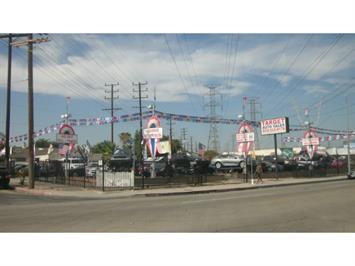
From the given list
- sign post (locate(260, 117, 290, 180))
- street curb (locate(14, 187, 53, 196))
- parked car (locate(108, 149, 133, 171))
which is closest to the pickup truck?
street curb (locate(14, 187, 53, 196))

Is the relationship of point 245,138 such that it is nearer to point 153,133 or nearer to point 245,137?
point 245,137

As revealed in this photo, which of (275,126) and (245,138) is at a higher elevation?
(275,126)

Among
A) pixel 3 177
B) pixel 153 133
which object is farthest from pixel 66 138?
pixel 153 133

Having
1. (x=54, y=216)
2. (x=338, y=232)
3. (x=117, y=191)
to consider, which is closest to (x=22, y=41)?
(x=117, y=191)

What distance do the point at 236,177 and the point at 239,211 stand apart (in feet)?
75.3

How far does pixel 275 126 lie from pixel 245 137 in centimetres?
1269

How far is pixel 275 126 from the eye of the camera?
45.1m

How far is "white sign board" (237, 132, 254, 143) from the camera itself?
109 feet

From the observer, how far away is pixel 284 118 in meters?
44.1

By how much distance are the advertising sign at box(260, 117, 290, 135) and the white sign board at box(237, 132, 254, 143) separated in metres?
11.6

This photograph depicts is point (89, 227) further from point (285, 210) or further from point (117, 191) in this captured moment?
point (117, 191)

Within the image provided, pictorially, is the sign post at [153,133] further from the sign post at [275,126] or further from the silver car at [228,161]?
the sign post at [275,126]

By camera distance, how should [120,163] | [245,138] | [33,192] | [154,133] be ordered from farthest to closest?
[120,163] → [245,138] → [154,133] → [33,192]

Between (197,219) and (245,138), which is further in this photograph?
(245,138)
